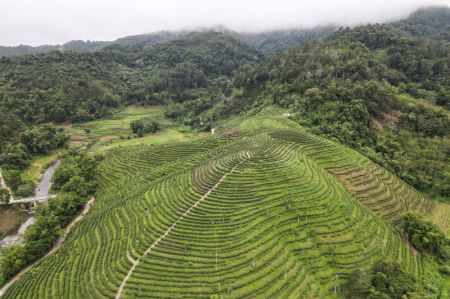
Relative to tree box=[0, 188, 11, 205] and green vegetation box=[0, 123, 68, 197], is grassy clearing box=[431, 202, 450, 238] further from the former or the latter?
green vegetation box=[0, 123, 68, 197]

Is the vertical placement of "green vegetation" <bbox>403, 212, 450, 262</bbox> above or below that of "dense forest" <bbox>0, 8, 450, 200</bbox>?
below

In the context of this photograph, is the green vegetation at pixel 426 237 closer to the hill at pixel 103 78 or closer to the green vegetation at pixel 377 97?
the green vegetation at pixel 377 97

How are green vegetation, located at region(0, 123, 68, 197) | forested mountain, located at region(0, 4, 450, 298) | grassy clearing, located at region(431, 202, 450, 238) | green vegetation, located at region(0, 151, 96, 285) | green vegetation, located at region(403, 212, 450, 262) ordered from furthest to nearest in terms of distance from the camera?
green vegetation, located at region(0, 123, 68, 197), grassy clearing, located at region(431, 202, 450, 238), green vegetation, located at region(403, 212, 450, 262), green vegetation, located at region(0, 151, 96, 285), forested mountain, located at region(0, 4, 450, 298)

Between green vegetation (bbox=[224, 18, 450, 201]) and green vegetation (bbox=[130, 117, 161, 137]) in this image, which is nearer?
green vegetation (bbox=[224, 18, 450, 201])

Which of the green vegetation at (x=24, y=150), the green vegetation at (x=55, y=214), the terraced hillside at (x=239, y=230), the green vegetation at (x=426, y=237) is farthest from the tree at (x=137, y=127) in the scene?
the green vegetation at (x=426, y=237)

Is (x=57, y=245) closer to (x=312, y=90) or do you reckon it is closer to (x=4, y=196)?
(x=4, y=196)

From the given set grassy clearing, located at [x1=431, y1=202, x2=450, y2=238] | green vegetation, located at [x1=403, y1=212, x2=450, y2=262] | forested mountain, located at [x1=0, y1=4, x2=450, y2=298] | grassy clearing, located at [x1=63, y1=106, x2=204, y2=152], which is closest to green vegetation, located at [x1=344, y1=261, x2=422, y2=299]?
forested mountain, located at [x1=0, y1=4, x2=450, y2=298]

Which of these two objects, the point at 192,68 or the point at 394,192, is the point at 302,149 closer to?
the point at 394,192
